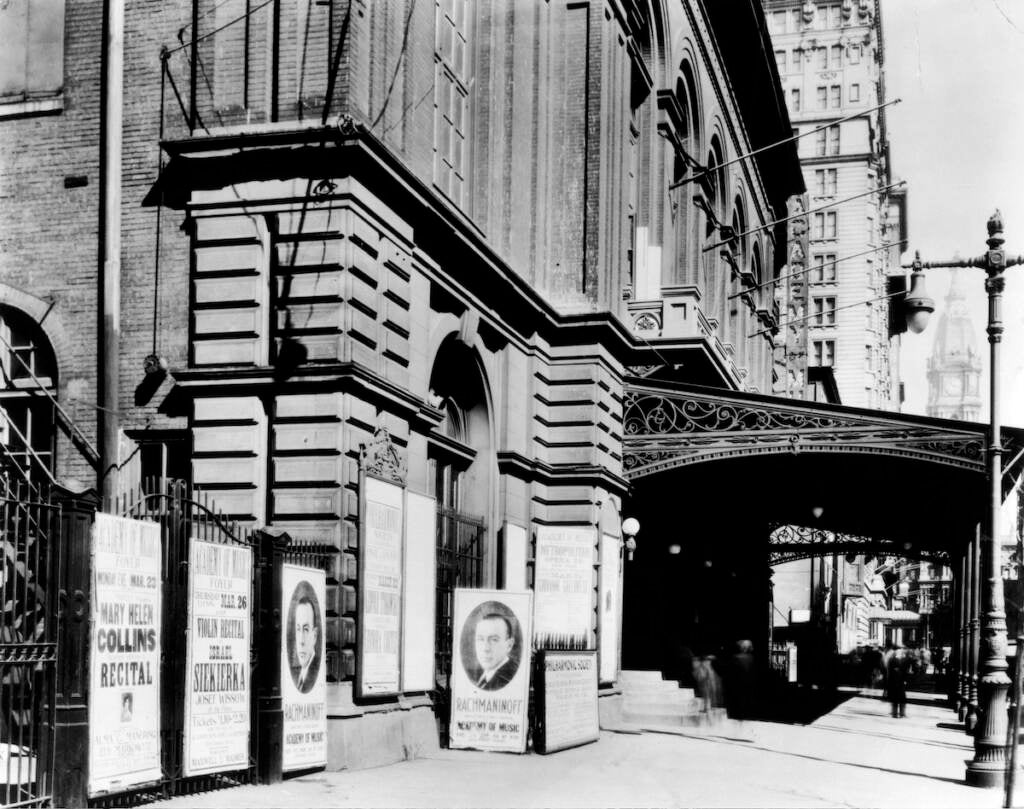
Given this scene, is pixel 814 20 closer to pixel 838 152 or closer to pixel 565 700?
pixel 838 152

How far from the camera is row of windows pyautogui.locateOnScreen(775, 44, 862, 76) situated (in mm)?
107125

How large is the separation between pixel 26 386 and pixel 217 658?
698 cm

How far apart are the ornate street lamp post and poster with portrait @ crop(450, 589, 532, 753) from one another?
6.00 metres

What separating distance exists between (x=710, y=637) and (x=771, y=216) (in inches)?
715

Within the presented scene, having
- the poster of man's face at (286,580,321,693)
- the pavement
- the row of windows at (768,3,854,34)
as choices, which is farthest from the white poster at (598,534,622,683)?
the row of windows at (768,3,854,34)

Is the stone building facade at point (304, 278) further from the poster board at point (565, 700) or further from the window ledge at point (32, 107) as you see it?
the poster board at point (565, 700)

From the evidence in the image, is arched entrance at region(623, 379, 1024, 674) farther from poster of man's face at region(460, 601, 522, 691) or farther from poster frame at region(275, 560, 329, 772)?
poster frame at region(275, 560, 329, 772)

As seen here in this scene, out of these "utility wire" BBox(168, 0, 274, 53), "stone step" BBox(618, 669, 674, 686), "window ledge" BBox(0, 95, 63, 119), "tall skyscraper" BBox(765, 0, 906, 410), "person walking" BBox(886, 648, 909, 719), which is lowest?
"person walking" BBox(886, 648, 909, 719)

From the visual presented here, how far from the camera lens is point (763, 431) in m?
28.3

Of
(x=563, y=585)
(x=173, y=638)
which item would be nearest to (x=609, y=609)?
(x=563, y=585)

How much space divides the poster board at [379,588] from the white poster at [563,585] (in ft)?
20.8

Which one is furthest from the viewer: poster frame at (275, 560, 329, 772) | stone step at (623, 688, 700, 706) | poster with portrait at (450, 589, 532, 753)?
stone step at (623, 688, 700, 706)

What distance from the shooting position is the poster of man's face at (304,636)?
15.0 metres

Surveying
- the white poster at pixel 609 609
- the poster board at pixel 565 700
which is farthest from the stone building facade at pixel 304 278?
the white poster at pixel 609 609
